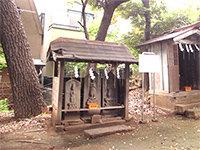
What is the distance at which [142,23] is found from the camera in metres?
11.8

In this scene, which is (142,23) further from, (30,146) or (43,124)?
(30,146)

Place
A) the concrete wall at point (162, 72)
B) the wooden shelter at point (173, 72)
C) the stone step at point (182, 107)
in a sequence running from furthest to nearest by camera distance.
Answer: the concrete wall at point (162, 72) < the wooden shelter at point (173, 72) < the stone step at point (182, 107)

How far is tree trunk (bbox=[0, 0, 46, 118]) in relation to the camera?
20.1 ft

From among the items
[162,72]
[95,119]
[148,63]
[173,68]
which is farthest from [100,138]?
[173,68]

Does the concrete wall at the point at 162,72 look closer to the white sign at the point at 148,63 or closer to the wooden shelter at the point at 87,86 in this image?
the white sign at the point at 148,63

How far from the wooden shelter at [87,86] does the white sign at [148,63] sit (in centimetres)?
70

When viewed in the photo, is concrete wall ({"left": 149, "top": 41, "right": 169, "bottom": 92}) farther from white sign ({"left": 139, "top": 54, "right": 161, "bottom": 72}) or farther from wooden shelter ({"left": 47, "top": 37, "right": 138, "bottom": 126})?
wooden shelter ({"left": 47, "top": 37, "right": 138, "bottom": 126})

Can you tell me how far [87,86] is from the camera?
19.8 feet

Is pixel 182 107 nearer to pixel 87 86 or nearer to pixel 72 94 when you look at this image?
pixel 87 86


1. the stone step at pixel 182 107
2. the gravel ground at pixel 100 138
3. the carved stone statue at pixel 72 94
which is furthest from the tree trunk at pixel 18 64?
the stone step at pixel 182 107

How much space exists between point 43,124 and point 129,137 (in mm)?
3269

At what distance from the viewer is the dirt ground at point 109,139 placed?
420 centimetres

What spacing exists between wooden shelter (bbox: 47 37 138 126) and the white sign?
699 millimetres

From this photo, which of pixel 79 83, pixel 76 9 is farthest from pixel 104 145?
pixel 76 9
